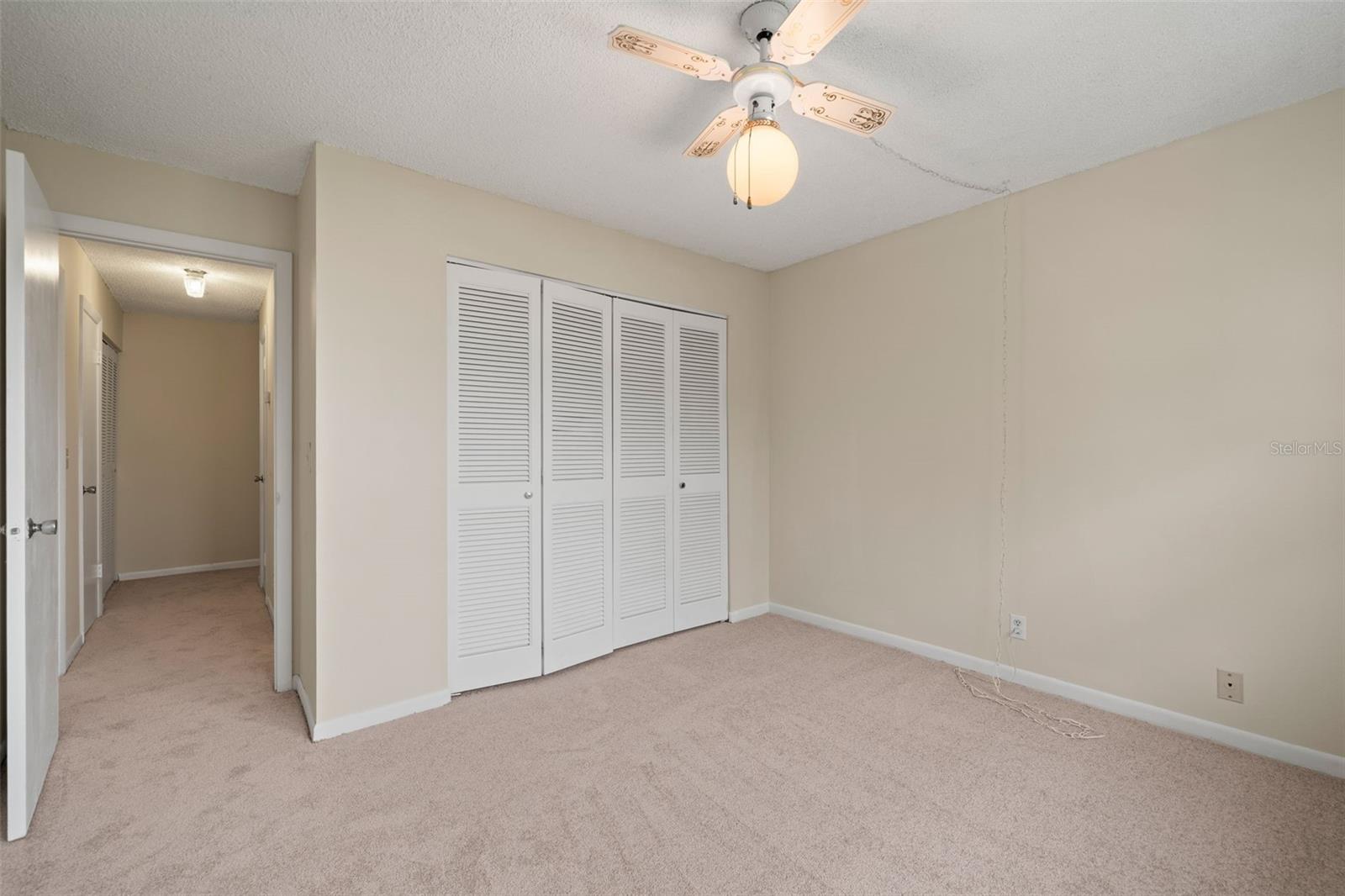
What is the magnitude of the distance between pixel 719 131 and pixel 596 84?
49cm

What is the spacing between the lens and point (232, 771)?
2146mm

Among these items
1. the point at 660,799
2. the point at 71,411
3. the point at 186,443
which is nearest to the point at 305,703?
→ the point at 660,799

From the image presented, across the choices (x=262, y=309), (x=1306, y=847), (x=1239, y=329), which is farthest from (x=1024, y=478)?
(x=262, y=309)

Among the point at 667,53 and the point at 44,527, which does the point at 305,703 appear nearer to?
the point at 44,527

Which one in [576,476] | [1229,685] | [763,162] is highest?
[763,162]

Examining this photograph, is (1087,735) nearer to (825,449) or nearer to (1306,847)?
(1306,847)

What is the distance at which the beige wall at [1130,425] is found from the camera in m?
2.20

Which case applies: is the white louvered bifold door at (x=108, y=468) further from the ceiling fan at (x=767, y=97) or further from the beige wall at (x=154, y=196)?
the ceiling fan at (x=767, y=97)

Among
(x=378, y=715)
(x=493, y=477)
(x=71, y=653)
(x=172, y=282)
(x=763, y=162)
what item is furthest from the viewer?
(x=172, y=282)

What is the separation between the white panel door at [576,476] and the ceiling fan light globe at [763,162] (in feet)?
5.35

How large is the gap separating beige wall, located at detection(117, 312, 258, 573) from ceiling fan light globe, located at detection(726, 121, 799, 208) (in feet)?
19.8

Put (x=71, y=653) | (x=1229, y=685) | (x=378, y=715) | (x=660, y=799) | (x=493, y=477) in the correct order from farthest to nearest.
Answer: (x=71, y=653), (x=493, y=477), (x=378, y=715), (x=1229, y=685), (x=660, y=799)

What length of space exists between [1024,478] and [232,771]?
354 centimetres

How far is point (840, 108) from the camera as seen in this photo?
177cm
